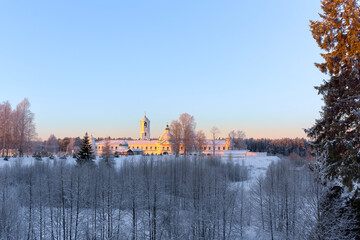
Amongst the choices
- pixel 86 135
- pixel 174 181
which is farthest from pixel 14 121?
pixel 174 181

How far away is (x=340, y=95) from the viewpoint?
12.2m

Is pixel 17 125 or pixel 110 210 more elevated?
pixel 17 125

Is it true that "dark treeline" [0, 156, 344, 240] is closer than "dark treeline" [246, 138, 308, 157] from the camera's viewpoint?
Yes

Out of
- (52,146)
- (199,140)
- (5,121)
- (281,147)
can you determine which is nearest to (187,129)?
(199,140)

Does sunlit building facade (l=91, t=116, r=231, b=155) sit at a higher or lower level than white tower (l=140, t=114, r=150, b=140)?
lower

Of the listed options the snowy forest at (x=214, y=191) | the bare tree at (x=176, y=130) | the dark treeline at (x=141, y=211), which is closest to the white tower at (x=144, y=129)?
the bare tree at (x=176, y=130)

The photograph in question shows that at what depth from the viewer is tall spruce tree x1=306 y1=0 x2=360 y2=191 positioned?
10703mm

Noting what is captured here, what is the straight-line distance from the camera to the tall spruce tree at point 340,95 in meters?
10.7

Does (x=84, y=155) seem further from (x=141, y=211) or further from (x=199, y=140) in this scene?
(x=199, y=140)

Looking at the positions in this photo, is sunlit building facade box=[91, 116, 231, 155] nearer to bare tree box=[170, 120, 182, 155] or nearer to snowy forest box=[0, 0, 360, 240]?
bare tree box=[170, 120, 182, 155]

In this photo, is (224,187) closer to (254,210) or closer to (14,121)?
(254,210)

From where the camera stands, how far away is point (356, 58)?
35.4 ft

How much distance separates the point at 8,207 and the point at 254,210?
1023 inches

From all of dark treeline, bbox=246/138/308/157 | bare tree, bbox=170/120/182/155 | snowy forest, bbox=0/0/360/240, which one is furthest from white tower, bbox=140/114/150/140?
snowy forest, bbox=0/0/360/240
